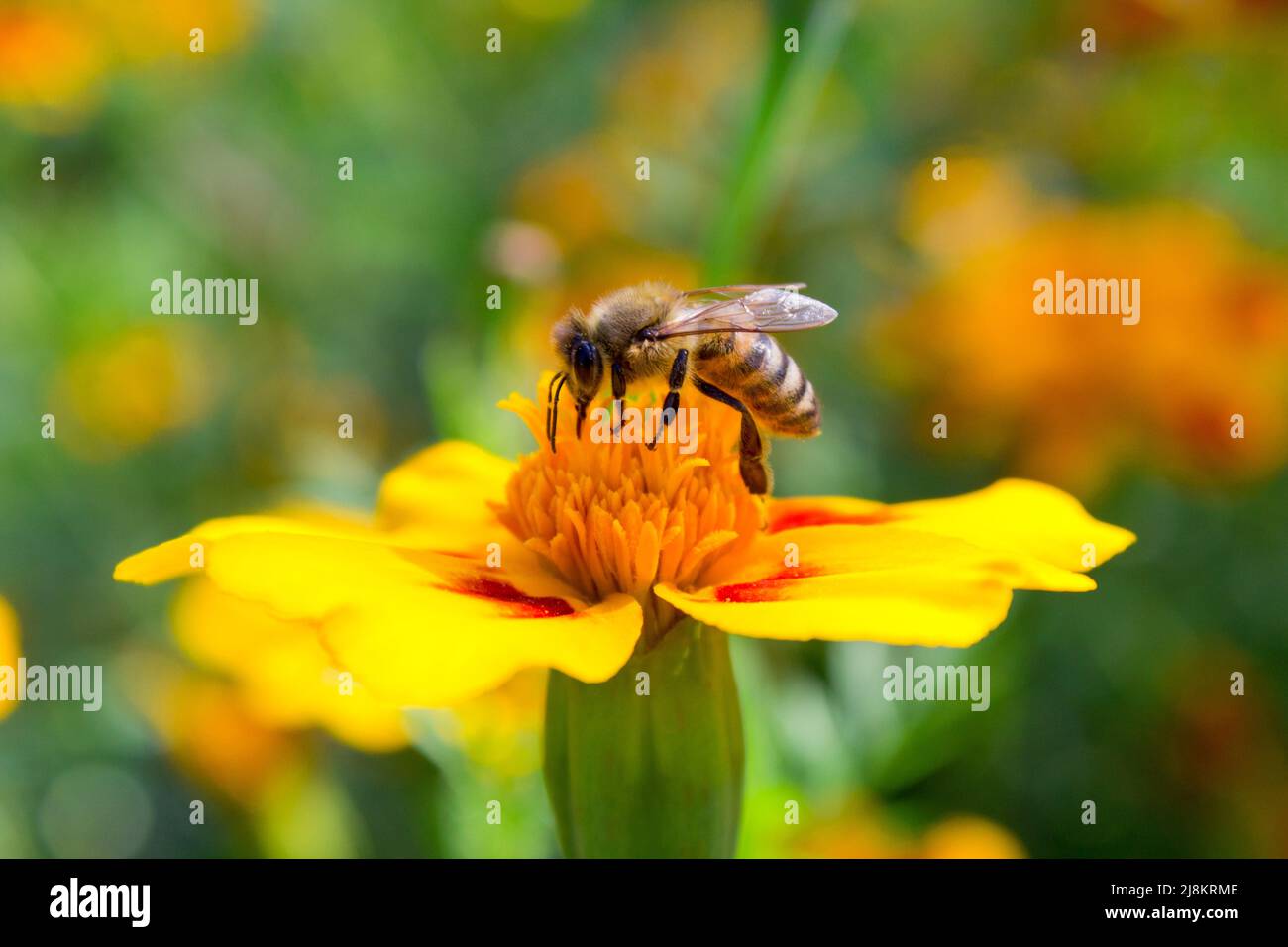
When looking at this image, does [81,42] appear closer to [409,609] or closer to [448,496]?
[448,496]

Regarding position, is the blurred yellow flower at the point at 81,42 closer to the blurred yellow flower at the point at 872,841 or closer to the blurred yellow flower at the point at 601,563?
the blurred yellow flower at the point at 601,563

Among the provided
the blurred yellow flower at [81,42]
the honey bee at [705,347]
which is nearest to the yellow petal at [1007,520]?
the honey bee at [705,347]

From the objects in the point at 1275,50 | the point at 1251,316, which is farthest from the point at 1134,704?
the point at 1275,50

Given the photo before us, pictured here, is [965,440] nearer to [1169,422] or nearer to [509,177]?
[1169,422]

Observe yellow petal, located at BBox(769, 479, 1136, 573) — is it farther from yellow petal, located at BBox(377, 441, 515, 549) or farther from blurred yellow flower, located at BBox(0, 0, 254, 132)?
blurred yellow flower, located at BBox(0, 0, 254, 132)

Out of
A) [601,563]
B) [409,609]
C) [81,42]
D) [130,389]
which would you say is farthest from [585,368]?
[81,42]

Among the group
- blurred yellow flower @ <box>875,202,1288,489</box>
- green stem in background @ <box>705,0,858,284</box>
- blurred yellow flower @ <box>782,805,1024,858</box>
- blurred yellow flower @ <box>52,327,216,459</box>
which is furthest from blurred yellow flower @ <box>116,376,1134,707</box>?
blurred yellow flower @ <box>52,327,216,459</box>
